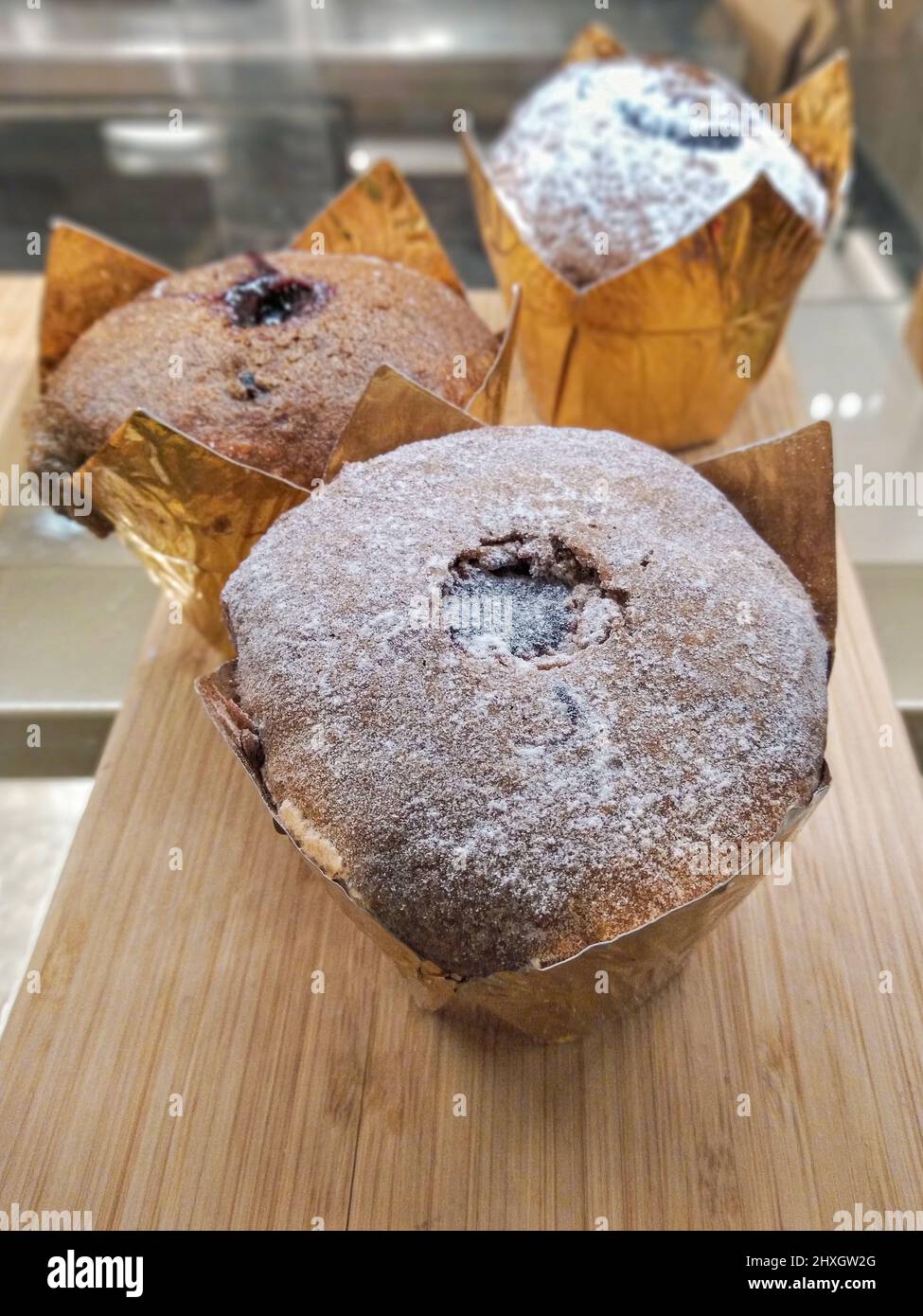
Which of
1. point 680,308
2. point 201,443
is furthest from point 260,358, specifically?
point 680,308

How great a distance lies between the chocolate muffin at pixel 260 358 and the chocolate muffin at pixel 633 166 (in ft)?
0.96

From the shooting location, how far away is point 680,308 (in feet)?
4.79

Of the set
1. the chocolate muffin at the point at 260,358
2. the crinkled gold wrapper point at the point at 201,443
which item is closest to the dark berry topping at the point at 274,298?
the chocolate muffin at the point at 260,358

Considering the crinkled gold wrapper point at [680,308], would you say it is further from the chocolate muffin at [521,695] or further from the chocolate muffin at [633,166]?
the chocolate muffin at [521,695]

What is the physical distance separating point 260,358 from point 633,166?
2.14 ft

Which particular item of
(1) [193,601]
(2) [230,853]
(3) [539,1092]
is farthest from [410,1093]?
(1) [193,601]

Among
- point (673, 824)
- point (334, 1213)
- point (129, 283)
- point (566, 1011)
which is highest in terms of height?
point (129, 283)

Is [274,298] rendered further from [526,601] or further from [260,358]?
[526,601]

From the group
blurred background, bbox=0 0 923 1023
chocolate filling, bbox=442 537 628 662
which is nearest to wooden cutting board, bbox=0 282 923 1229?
chocolate filling, bbox=442 537 628 662

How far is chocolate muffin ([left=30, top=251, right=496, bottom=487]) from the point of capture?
1.18m

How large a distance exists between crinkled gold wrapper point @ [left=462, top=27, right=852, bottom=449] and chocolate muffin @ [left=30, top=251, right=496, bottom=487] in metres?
0.23

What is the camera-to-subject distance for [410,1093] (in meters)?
1.00
